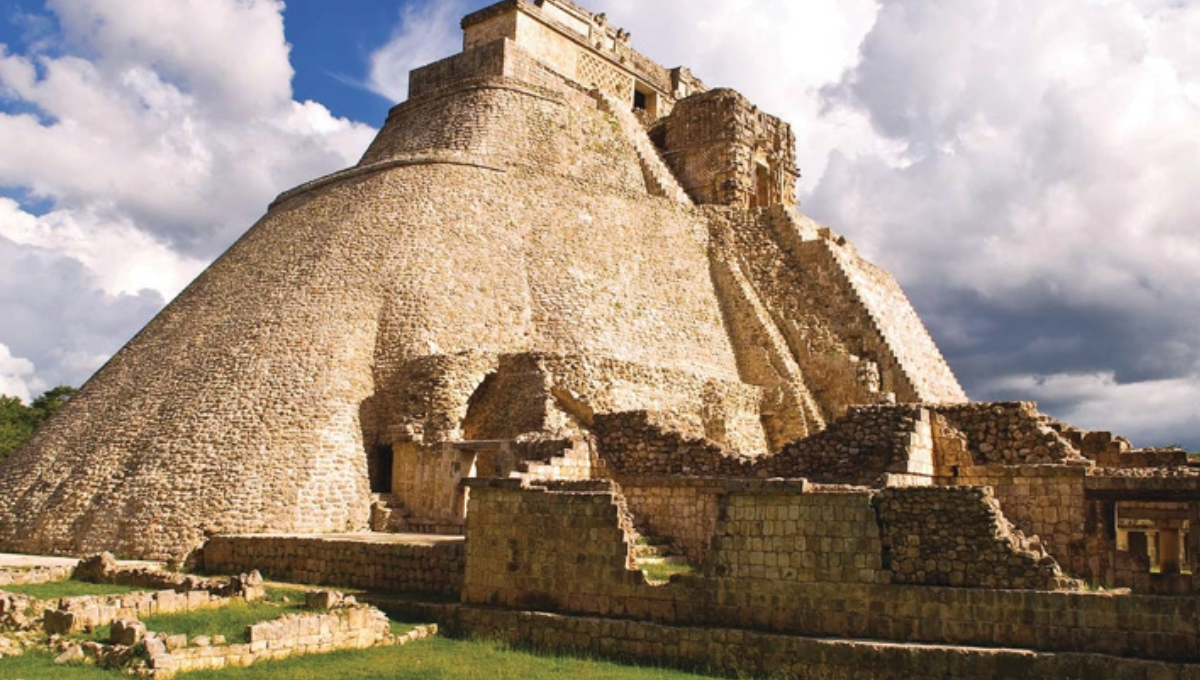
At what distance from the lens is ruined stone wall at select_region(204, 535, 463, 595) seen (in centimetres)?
1509

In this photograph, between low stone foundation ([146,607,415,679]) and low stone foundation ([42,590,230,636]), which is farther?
low stone foundation ([42,590,230,636])

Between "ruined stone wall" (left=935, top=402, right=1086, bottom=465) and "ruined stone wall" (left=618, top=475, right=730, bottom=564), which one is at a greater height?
"ruined stone wall" (left=935, top=402, right=1086, bottom=465)

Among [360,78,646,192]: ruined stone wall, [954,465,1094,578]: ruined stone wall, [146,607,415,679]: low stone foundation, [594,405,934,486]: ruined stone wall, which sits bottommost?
[146,607,415,679]: low stone foundation

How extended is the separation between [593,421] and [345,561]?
5594 mm

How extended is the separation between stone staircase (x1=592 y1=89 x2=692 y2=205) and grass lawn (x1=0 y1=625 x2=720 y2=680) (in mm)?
20251

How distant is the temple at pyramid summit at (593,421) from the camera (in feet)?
37.2

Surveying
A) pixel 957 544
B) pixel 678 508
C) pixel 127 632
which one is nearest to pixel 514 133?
pixel 678 508

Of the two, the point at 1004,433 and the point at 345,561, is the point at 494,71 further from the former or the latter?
the point at 1004,433

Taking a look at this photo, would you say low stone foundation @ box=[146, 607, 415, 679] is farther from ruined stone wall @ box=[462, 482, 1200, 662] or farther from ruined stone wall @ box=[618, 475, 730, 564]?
ruined stone wall @ box=[618, 475, 730, 564]

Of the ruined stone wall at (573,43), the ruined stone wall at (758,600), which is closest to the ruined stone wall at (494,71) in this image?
the ruined stone wall at (573,43)

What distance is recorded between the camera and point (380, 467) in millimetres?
21516

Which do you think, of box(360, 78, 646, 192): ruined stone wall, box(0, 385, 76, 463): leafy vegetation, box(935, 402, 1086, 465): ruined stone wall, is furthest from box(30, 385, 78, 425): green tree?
box(935, 402, 1086, 465): ruined stone wall

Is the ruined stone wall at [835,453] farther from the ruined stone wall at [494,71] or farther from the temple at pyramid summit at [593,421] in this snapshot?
the ruined stone wall at [494,71]

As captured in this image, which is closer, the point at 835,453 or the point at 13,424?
the point at 835,453
